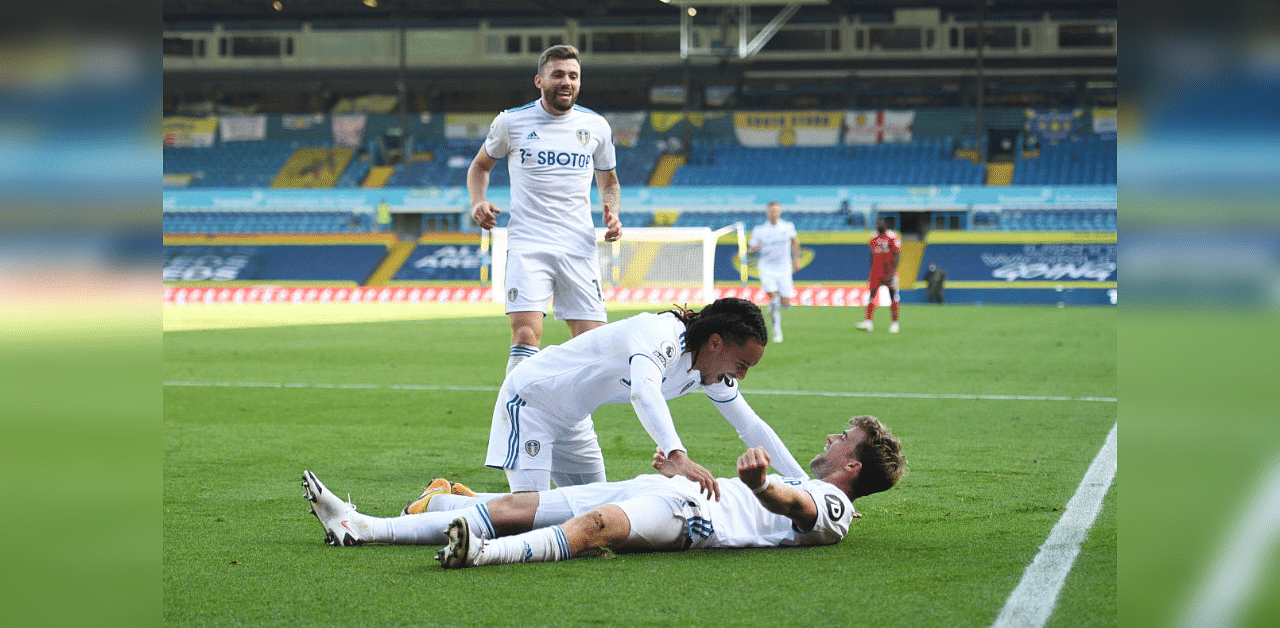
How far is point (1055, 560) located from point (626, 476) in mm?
2531

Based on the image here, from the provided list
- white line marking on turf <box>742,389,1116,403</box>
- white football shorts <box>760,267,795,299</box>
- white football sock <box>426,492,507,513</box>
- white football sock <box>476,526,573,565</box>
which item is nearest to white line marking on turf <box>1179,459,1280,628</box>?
white football sock <box>476,526,573,565</box>

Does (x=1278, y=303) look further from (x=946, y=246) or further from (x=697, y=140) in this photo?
(x=697, y=140)

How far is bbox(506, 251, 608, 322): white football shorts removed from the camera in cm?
654

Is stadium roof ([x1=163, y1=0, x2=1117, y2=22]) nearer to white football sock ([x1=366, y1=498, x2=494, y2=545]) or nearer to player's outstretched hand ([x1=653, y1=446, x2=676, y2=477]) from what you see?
white football sock ([x1=366, y1=498, x2=494, y2=545])

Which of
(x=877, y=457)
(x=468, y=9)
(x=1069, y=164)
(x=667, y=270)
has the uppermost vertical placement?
(x=468, y=9)

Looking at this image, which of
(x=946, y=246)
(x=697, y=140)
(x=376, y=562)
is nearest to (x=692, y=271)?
(x=946, y=246)

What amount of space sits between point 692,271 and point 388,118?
19504 millimetres

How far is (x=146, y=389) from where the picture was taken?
1.57 meters

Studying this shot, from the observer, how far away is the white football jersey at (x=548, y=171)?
259 inches

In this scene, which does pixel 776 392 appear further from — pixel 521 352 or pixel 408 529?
pixel 408 529

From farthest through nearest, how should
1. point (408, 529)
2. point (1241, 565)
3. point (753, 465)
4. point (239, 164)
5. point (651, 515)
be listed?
1. point (239, 164)
2. point (408, 529)
3. point (651, 515)
4. point (1241, 565)
5. point (753, 465)

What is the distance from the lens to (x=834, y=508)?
4402mm

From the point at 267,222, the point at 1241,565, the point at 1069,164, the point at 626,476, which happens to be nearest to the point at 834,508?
the point at 1241,565

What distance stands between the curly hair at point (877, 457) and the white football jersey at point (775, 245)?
15.4 meters
